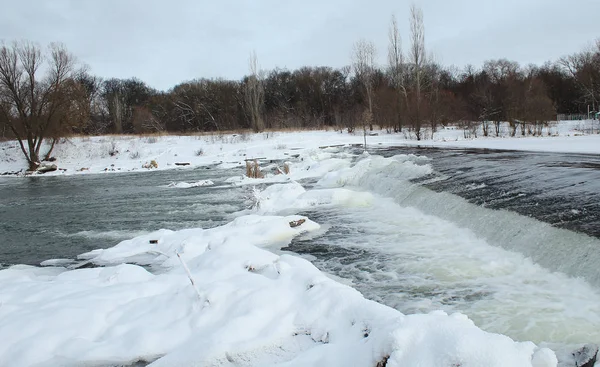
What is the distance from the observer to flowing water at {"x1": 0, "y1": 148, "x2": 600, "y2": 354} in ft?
15.9

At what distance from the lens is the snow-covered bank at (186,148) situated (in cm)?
3031

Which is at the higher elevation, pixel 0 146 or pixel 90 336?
pixel 0 146

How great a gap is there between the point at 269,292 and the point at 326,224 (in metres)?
5.14

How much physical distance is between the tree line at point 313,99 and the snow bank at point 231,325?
28.0 meters

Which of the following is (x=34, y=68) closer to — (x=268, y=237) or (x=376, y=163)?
(x=376, y=163)

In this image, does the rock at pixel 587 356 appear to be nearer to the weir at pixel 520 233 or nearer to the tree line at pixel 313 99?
the weir at pixel 520 233

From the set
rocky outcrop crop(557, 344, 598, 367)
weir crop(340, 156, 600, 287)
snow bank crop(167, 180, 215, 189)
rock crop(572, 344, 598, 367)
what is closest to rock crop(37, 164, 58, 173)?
snow bank crop(167, 180, 215, 189)

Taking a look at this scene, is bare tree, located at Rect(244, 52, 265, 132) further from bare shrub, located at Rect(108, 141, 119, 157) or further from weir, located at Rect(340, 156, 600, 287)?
weir, located at Rect(340, 156, 600, 287)

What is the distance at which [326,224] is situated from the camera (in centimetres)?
948

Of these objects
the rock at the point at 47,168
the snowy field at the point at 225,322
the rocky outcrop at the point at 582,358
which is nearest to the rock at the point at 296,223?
the snowy field at the point at 225,322

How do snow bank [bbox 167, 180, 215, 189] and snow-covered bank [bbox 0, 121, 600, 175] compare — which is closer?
snow bank [bbox 167, 180, 215, 189]

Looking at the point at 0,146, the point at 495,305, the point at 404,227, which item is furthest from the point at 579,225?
the point at 0,146

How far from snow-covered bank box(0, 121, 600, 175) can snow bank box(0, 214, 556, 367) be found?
2316 centimetres

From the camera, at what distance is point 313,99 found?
61219mm
